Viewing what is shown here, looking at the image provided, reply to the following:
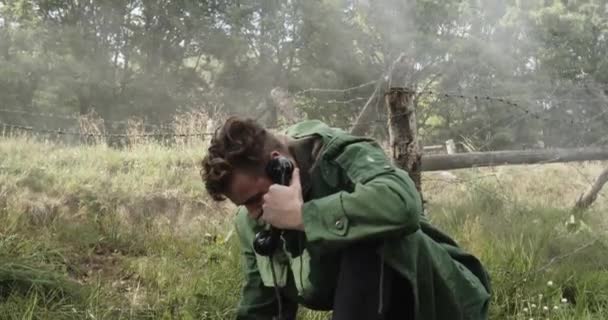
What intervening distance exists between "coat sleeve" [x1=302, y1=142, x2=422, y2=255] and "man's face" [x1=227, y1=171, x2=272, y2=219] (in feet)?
0.46

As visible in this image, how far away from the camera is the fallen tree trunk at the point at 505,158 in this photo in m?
4.62

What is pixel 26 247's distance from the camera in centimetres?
325

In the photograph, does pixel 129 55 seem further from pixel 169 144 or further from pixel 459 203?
pixel 459 203

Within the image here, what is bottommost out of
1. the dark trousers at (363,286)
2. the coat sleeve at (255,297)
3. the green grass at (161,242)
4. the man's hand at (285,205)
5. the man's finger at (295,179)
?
the green grass at (161,242)

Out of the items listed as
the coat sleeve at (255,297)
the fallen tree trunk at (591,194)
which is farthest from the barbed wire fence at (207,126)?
the coat sleeve at (255,297)

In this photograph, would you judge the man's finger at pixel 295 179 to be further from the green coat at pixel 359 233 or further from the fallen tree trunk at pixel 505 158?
the fallen tree trunk at pixel 505 158

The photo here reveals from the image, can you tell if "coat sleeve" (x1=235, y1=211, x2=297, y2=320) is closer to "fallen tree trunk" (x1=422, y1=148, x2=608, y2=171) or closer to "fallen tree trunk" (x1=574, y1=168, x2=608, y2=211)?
"fallen tree trunk" (x1=422, y1=148, x2=608, y2=171)

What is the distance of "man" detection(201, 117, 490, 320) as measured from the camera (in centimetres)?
151

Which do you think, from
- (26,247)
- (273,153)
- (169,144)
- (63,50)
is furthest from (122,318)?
(63,50)

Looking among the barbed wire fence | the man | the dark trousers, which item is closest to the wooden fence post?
the barbed wire fence

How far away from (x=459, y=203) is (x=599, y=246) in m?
1.29

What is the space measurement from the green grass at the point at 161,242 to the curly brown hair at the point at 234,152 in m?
1.43

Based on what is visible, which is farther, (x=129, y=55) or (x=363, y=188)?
(x=129, y=55)

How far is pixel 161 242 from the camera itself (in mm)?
3990
